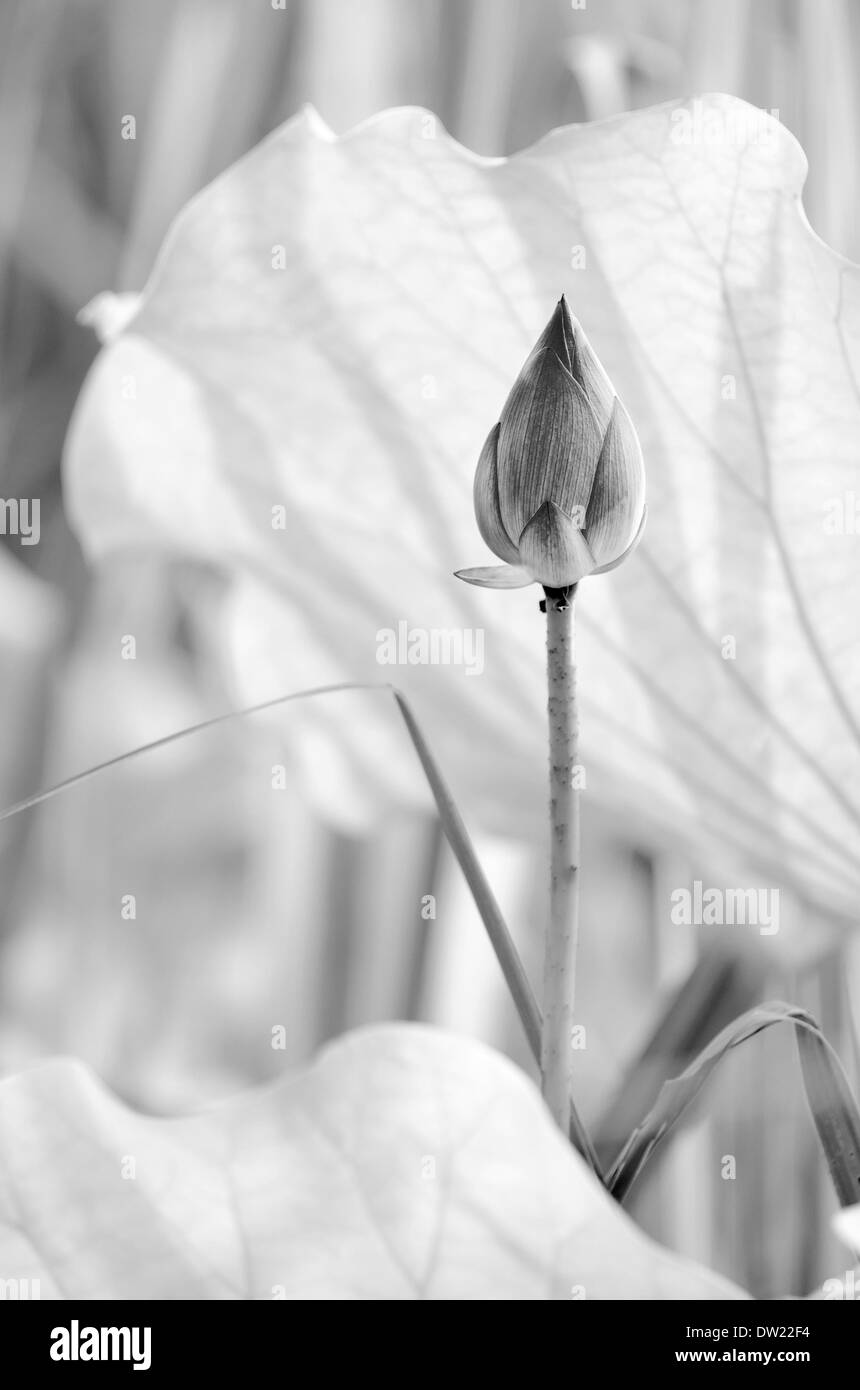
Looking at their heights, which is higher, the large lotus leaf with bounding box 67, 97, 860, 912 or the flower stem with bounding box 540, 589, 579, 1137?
the large lotus leaf with bounding box 67, 97, 860, 912

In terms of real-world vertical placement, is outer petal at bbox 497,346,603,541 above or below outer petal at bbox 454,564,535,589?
above

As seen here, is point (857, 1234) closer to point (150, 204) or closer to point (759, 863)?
point (759, 863)

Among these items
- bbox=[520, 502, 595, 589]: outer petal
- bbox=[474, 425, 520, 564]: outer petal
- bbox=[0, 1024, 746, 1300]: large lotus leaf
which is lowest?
bbox=[0, 1024, 746, 1300]: large lotus leaf

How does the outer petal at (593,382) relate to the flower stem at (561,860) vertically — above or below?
above

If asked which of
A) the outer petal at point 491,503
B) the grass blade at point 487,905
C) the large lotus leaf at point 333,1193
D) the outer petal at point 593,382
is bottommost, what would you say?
the large lotus leaf at point 333,1193

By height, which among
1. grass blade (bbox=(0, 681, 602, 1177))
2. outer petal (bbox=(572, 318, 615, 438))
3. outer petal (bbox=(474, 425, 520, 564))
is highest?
outer petal (bbox=(572, 318, 615, 438))
